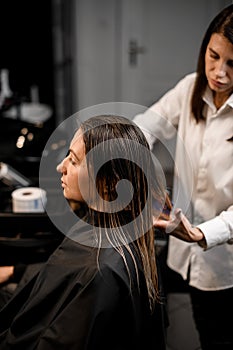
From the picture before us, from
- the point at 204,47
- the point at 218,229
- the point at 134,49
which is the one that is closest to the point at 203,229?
the point at 218,229

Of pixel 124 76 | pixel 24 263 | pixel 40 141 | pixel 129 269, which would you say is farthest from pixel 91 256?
pixel 124 76

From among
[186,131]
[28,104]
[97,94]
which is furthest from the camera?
[97,94]

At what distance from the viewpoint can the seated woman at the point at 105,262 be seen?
1.09m

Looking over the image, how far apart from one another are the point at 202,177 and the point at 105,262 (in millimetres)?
450

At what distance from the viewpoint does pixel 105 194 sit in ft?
3.66

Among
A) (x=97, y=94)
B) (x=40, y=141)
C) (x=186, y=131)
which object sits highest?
(x=186, y=131)

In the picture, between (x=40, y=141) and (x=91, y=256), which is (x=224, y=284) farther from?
(x=40, y=141)

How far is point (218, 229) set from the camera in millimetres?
1248

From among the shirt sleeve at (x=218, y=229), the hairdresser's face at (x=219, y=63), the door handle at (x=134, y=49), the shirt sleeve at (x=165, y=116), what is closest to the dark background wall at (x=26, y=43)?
the door handle at (x=134, y=49)

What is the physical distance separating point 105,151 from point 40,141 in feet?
3.23

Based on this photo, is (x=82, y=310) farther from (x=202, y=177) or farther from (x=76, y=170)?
(x=202, y=177)

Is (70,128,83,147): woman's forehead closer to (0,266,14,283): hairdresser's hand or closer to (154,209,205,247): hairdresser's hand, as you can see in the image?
(154,209,205,247): hairdresser's hand

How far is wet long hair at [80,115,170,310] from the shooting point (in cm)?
108

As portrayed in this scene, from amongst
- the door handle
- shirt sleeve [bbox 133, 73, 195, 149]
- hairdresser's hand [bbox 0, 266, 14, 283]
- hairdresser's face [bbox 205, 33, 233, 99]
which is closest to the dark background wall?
the door handle
